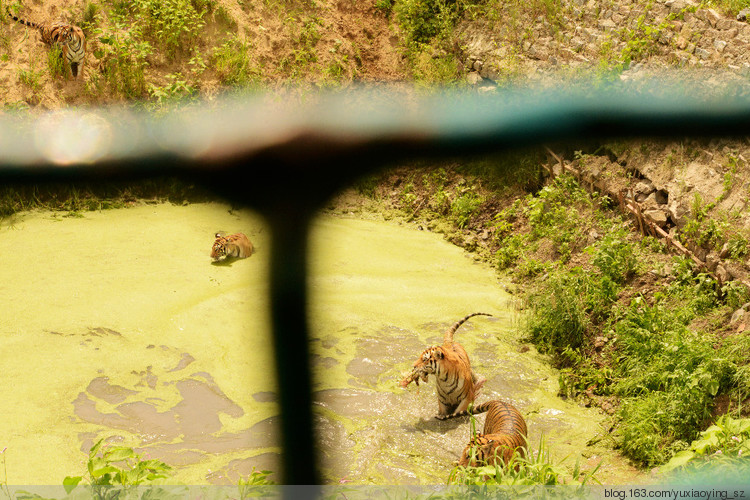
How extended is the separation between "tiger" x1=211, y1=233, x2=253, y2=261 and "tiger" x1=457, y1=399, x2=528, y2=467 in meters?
3.06

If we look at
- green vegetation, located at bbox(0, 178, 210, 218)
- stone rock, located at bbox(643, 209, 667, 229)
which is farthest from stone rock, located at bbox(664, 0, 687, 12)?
green vegetation, located at bbox(0, 178, 210, 218)

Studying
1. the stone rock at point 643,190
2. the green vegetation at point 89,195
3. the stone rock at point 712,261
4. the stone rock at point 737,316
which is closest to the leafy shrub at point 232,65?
the green vegetation at point 89,195

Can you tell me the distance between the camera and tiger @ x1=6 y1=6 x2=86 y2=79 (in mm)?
8117

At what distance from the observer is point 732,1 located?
7211 millimetres

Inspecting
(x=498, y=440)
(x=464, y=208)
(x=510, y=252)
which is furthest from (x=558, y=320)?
(x=464, y=208)

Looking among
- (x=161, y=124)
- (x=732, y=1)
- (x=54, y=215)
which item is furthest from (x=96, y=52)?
(x=732, y=1)

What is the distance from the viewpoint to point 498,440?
399cm

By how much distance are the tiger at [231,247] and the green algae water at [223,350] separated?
11 centimetres

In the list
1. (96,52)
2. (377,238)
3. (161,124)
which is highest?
(96,52)

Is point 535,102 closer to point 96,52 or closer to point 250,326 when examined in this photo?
point 250,326

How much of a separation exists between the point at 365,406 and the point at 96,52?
5360mm

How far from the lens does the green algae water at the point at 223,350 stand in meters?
4.43

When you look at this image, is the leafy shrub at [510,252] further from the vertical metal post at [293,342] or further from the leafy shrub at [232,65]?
the leafy shrub at [232,65]

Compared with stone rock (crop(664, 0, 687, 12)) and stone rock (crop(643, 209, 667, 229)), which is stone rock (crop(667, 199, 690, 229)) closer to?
stone rock (crop(643, 209, 667, 229))
